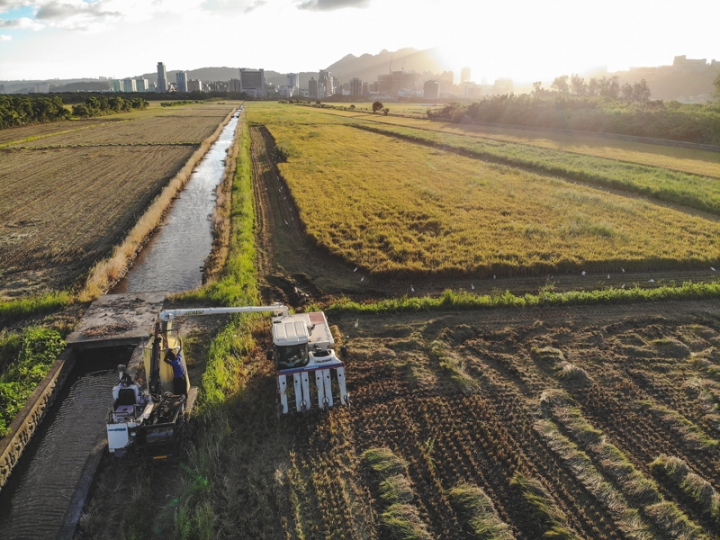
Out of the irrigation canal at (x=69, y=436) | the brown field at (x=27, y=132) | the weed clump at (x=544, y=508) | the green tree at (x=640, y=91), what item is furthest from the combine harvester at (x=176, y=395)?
the green tree at (x=640, y=91)

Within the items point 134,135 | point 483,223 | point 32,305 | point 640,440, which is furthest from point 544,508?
point 134,135

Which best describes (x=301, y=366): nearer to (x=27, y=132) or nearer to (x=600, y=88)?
(x=27, y=132)

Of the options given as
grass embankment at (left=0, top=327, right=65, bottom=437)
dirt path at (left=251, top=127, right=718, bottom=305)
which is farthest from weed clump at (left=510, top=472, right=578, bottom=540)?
grass embankment at (left=0, top=327, right=65, bottom=437)

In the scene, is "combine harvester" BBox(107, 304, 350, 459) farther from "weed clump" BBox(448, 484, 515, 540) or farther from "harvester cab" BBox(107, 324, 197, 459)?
"weed clump" BBox(448, 484, 515, 540)

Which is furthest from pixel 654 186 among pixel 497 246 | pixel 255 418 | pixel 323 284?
pixel 255 418

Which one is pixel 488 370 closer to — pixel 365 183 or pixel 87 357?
pixel 87 357

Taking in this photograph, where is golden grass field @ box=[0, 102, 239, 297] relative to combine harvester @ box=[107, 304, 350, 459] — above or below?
above

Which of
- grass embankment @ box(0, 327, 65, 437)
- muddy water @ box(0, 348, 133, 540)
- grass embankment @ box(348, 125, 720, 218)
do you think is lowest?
muddy water @ box(0, 348, 133, 540)
